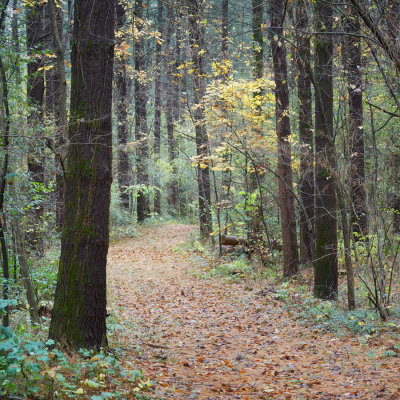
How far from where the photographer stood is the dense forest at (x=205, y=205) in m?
4.97

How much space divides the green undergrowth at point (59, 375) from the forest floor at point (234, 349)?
37 cm

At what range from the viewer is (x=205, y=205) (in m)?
16.9

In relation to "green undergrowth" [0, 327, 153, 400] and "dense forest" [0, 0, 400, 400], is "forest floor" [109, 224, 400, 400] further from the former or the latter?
"green undergrowth" [0, 327, 153, 400]

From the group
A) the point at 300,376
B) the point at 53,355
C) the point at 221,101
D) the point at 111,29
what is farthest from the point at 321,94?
the point at 53,355

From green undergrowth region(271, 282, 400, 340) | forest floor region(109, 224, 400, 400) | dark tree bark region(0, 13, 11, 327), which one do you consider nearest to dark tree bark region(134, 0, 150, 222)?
forest floor region(109, 224, 400, 400)

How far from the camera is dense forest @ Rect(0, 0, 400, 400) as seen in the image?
4973 mm

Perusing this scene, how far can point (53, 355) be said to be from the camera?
15.2 ft

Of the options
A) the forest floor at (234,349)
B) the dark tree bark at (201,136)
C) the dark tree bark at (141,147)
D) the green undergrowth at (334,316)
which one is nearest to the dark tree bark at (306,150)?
the green undergrowth at (334,316)

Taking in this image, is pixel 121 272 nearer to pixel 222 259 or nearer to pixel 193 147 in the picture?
pixel 222 259

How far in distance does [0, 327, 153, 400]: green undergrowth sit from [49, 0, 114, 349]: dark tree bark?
16.6 inches

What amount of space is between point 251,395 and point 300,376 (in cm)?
101

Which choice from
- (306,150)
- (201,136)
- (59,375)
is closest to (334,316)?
(306,150)

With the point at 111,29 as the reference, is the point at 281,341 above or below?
below

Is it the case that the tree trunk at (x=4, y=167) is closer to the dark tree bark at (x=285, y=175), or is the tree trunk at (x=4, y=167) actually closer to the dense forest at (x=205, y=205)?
the dense forest at (x=205, y=205)
